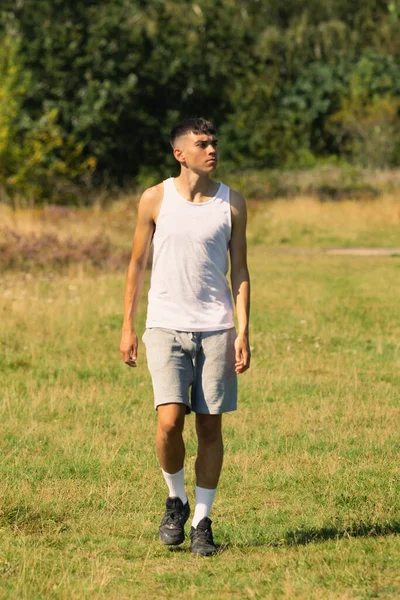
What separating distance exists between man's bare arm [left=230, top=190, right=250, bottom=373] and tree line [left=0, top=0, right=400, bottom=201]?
17271 mm

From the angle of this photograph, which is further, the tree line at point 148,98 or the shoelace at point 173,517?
the tree line at point 148,98

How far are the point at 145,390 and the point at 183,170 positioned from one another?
15.2 ft

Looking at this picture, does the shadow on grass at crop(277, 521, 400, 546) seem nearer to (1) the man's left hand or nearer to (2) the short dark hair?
(1) the man's left hand

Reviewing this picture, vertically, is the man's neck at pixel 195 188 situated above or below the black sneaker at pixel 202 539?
above

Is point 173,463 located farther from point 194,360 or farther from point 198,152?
point 198,152

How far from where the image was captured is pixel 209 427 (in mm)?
5609

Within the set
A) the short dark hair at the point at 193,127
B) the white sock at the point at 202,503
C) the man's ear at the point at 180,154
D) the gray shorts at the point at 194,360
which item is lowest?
the white sock at the point at 202,503

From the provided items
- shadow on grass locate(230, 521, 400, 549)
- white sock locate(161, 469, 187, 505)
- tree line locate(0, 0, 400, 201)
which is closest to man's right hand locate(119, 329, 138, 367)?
white sock locate(161, 469, 187, 505)

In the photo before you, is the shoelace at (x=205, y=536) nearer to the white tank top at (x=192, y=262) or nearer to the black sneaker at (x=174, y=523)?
the black sneaker at (x=174, y=523)

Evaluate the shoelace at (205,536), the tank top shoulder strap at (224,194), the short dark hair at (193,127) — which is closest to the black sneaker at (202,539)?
the shoelace at (205,536)

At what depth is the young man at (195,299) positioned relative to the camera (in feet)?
17.9

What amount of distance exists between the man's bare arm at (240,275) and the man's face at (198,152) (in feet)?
0.60

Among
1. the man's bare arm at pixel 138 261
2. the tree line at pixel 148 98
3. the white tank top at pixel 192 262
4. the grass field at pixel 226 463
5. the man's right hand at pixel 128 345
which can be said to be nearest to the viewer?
the grass field at pixel 226 463

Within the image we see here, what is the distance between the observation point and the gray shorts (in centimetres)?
548
